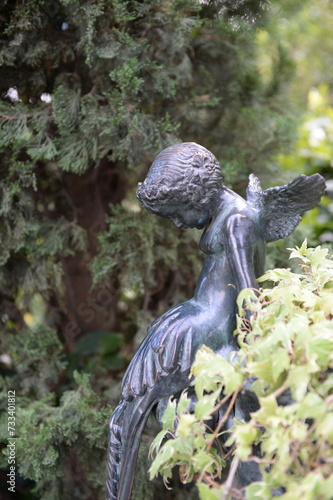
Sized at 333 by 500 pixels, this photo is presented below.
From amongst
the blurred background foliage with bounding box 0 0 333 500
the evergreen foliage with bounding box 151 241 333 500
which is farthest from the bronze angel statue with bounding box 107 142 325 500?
the blurred background foliage with bounding box 0 0 333 500

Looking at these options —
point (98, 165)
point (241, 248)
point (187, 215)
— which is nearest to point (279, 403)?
point (241, 248)

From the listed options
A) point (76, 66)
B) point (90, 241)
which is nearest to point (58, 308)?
point (90, 241)

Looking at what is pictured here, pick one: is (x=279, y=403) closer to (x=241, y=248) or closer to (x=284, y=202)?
(x=241, y=248)

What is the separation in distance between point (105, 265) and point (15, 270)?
1.14ft

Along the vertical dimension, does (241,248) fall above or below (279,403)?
above

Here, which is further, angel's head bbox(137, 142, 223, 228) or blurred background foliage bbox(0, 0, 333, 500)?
Result: blurred background foliage bbox(0, 0, 333, 500)

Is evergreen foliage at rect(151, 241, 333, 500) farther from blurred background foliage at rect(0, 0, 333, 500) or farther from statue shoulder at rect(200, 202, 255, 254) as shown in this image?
blurred background foliage at rect(0, 0, 333, 500)

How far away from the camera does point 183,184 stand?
1.20 meters

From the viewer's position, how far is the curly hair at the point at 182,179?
120 centimetres

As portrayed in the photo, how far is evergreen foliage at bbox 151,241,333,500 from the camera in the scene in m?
0.81

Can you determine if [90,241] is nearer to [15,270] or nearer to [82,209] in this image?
[82,209]

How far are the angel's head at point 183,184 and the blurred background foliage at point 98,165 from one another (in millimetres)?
554

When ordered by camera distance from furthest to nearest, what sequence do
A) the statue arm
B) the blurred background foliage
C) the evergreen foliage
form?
1. the blurred background foliage
2. the statue arm
3. the evergreen foliage

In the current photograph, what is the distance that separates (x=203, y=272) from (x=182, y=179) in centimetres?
24
